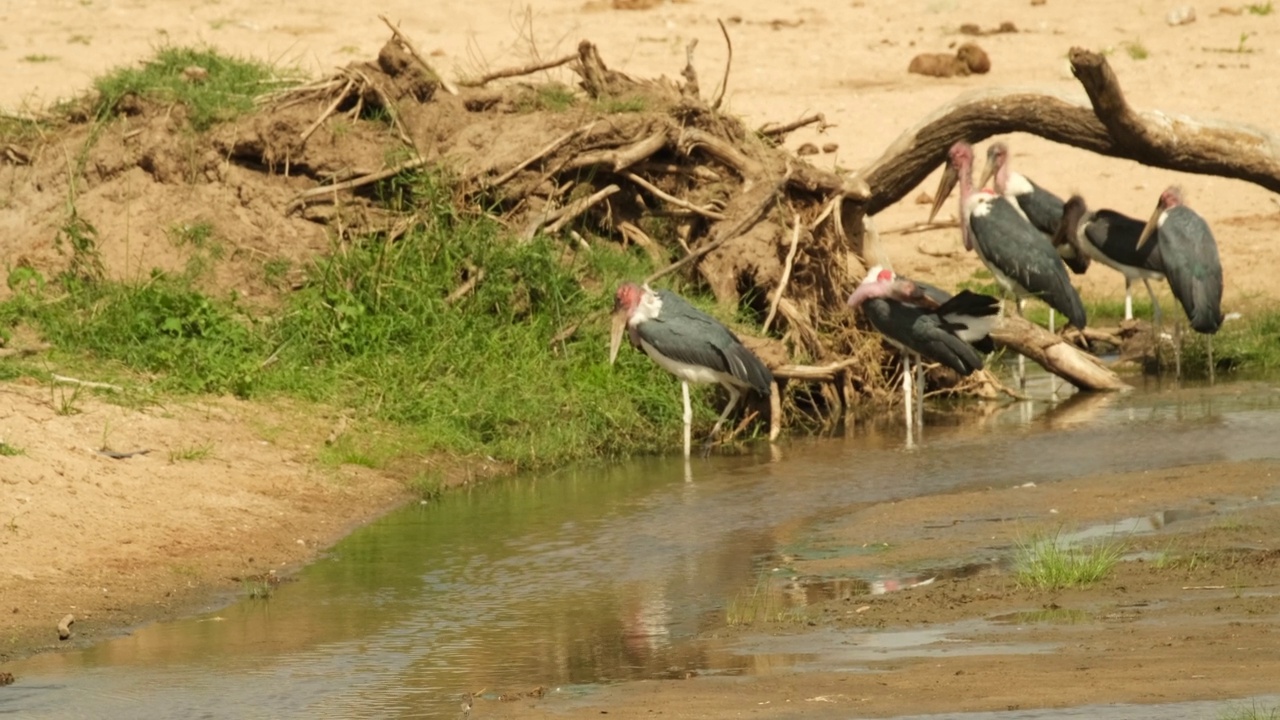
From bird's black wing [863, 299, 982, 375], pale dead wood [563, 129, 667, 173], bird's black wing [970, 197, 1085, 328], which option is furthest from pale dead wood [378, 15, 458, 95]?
bird's black wing [970, 197, 1085, 328]

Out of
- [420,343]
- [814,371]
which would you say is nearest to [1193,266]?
[814,371]

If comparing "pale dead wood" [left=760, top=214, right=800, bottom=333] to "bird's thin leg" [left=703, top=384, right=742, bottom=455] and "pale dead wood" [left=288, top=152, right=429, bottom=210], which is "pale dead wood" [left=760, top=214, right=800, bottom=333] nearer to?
"bird's thin leg" [left=703, top=384, right=742, bottom=455]

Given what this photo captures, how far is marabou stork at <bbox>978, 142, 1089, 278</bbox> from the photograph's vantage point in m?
12.3

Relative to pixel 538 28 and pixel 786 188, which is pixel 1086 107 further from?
pixel 538 28

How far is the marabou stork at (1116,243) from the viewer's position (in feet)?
37.6

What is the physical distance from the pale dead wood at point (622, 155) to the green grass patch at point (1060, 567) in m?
4.52

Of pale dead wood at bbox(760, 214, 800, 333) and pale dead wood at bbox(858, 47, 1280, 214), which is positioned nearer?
pale dead wood at bbox(760, 214, 800, 333)

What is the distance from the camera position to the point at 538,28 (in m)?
19.3

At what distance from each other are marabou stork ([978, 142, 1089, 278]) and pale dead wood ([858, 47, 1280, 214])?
1275 millimetres

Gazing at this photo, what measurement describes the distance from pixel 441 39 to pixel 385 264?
32.7 feet

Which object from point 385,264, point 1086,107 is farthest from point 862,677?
point 1086,107

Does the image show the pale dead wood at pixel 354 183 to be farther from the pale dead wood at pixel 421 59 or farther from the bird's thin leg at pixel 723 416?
the bird's thin leg at pixel 723 416

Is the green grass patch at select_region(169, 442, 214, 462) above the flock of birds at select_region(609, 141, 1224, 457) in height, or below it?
below

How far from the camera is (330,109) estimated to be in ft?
33.7
